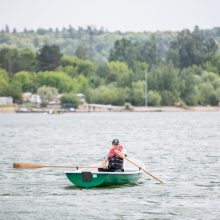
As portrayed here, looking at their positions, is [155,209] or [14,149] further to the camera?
[14,149]

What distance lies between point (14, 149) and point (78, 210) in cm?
4041

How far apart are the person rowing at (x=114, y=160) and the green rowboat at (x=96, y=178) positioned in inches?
16.5

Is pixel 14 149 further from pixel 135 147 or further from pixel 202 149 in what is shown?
pixel 202 149

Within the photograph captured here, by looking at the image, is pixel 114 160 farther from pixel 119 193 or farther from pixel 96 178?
pixel 119 193

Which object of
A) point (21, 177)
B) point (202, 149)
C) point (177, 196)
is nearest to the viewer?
point (177, 196)

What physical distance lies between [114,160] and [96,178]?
106 centimetres

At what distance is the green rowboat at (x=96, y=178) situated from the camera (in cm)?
4325

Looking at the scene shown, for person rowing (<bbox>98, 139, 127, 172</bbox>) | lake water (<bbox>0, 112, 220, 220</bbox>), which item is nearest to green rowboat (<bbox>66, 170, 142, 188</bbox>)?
lake water (<bbox>0, 112, 220, 220</bbox>)

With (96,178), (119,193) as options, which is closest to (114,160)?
(96,178)

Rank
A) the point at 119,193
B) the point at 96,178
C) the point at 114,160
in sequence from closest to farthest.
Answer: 1. the point at 119,193
2. the point at 96,178
3. the point at 114,160

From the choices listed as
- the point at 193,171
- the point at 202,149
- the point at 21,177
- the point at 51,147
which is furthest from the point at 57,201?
the point at 51,147

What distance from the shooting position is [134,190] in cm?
4412

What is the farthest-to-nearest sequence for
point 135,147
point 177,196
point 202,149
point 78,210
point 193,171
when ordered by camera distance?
1. point 135,147
2. point 202,149
3. point 193,171
4. point 177,196
5. point 78,210

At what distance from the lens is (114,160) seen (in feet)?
143
